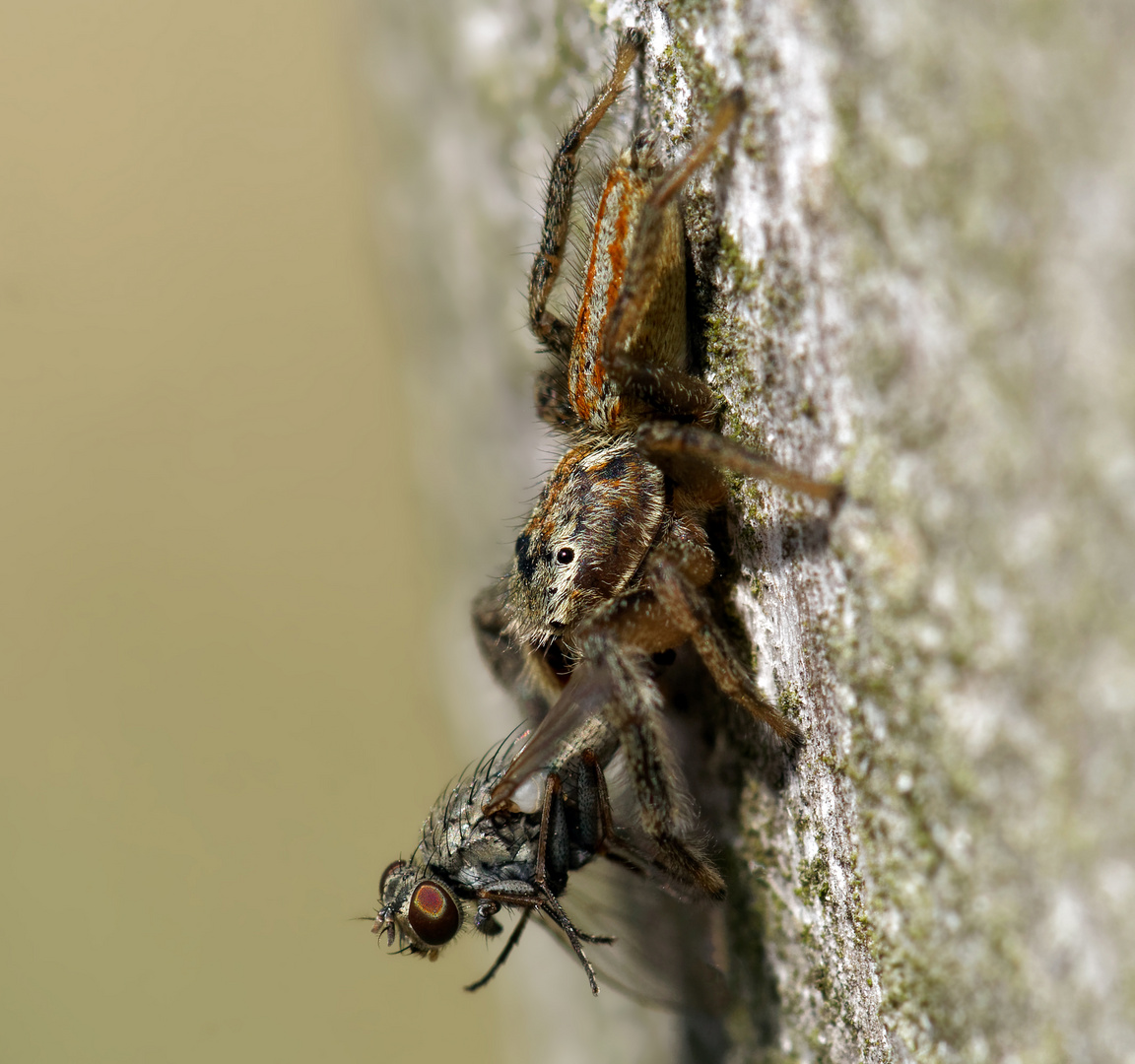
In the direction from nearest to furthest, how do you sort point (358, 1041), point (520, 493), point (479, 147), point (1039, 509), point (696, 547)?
point (1039, 509)
point (696, 547)
point (479, 147)
point (520, 493)
point (358, 1041)

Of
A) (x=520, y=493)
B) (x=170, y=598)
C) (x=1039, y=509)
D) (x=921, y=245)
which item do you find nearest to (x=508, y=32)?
(x=520, y=493)

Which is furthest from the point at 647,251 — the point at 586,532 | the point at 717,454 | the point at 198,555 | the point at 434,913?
the point at 198,555

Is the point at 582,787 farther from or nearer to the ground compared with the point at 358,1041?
farther from the ground

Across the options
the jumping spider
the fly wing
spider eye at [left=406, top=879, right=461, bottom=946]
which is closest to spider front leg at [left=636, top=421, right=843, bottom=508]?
the jumping spider

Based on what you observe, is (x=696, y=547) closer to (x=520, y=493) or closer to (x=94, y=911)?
(x=520, y=493)

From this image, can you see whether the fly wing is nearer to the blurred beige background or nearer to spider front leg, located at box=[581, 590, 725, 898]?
spider front leg, located at box=[581, 590, 725, 898]

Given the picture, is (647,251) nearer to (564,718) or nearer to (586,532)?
(586,532)
